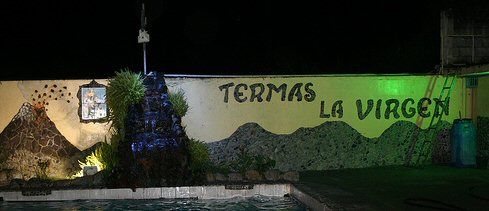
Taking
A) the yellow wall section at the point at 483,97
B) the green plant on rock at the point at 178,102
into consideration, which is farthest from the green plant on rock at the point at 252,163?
the yellow wall section at the point at 483,97

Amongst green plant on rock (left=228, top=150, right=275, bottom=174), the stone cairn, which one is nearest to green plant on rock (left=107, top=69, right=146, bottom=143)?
the stone cairn

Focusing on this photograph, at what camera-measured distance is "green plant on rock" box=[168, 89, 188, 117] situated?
43.5 ft

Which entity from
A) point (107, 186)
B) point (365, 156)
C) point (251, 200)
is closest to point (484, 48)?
point (365, 156)

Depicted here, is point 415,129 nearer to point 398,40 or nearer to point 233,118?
point 233,118

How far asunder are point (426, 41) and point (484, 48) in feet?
7.11

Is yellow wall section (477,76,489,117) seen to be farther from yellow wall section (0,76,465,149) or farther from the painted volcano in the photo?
the painted volcano

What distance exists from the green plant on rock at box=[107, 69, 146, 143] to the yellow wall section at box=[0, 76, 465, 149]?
0.89 m

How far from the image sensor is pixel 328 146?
1432 centimetres

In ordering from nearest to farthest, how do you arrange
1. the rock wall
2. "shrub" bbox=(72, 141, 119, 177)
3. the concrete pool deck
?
the concrete pool deck, "shrub" bbox=(72, 141, 119, 177), the rock wall

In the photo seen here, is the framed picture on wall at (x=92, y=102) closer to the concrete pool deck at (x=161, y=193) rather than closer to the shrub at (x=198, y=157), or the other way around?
the shrub at (x=198, y=157)

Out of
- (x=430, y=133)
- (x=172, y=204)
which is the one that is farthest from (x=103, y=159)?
(x=430, y=133)

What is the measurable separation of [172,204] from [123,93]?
3.02 m

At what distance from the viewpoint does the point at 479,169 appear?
1372 cm

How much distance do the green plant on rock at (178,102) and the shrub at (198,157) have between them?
0.71 metres
